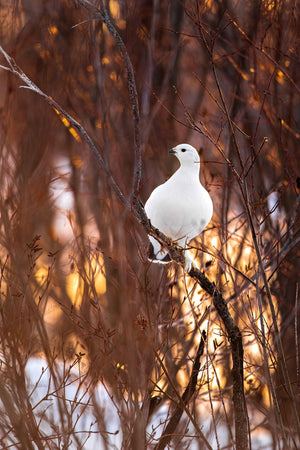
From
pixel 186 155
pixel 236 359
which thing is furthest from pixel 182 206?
pixel 236 359

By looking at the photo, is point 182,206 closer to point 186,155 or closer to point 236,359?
point 186,155

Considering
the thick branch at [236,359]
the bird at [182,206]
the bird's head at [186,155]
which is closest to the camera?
the thick branch at [236,359]

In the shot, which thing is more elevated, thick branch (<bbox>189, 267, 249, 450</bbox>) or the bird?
the bird

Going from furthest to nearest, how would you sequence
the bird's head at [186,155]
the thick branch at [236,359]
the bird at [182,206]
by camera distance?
the bird's head at [186,155], the bird at [182,206], the thick branch at [236,359]

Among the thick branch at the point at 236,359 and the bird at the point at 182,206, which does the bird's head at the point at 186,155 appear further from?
the thick branch at the point at 236,359

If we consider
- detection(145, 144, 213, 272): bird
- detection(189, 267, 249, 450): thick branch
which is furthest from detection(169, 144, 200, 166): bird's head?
detection(189, 267, 249, 450): thick branch

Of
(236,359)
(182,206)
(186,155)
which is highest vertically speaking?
(186,155)

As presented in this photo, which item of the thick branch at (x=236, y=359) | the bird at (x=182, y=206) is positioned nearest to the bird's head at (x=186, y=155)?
the bird at (x=182, y=206)

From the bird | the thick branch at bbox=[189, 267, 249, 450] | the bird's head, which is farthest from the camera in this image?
the bird's head

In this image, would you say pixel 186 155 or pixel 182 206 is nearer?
pixel 182 206

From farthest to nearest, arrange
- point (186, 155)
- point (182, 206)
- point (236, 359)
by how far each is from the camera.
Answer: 1. point (186, 155)
2. point (182, 206)
3. point (236, 359)

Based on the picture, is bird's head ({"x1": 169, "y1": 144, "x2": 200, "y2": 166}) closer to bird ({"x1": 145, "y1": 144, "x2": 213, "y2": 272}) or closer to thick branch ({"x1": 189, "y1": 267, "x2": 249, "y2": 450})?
bird ({"x1": 145, "y1": 144, "x2": 213, "y2": 272})

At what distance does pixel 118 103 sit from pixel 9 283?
3301 mm

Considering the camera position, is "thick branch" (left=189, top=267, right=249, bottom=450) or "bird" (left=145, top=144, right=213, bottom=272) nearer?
"thick branch" (left=189, top=267, right=249, bottom=450)
